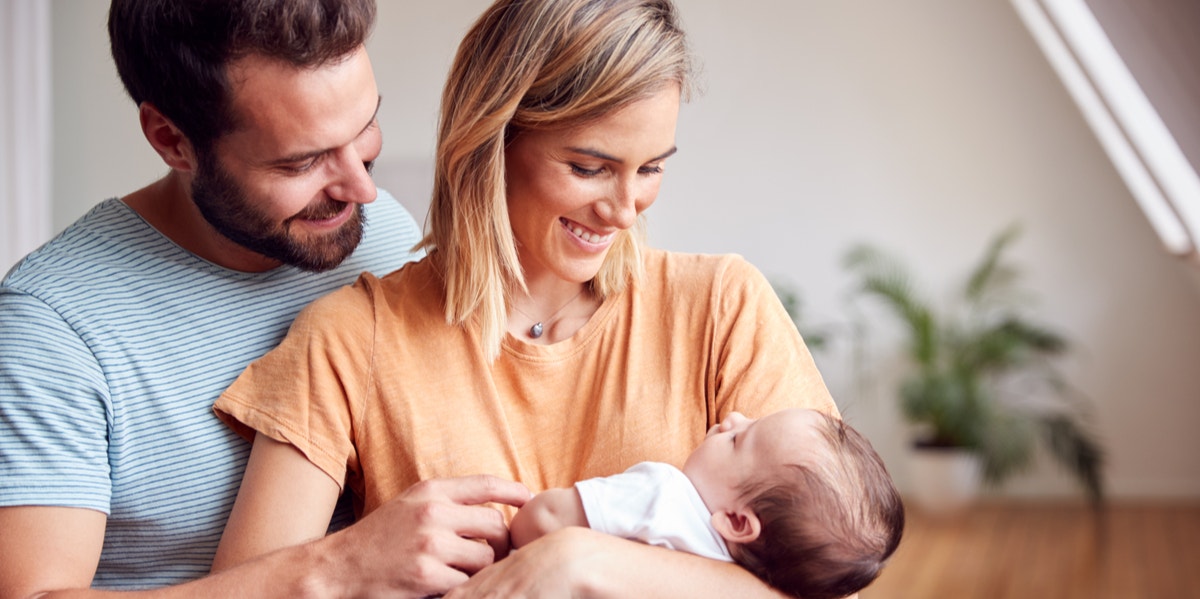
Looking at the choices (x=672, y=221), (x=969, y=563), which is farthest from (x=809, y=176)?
(x=969, y=563)

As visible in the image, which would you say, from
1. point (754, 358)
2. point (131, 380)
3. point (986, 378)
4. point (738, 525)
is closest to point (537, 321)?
point (754, 358)

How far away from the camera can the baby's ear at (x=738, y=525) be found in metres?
1.51

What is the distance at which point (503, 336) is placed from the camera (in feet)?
5.68

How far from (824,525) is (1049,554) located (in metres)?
4.79

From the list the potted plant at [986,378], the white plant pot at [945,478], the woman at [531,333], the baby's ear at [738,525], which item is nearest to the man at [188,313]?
the woman at [531,333]

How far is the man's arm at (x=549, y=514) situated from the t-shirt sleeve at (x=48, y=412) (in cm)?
63

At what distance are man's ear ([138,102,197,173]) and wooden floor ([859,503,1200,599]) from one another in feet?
13.8

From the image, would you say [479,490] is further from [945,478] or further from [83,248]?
[945,478]

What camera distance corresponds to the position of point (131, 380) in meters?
1.70

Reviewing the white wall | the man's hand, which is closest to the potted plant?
the white wall

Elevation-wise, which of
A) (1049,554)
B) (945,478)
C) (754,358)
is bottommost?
(1049,554)

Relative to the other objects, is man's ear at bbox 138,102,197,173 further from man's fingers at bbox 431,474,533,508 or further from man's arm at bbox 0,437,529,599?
man's fingers at bbox 431,474,533,508

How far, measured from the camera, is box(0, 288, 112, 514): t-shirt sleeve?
157 cm

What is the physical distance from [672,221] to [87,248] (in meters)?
5.33
